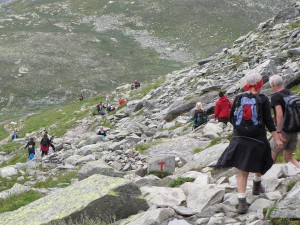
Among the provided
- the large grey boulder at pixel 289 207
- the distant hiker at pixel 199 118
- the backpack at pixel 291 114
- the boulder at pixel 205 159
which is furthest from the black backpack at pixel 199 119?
the large grey boulder at pixel 289 207

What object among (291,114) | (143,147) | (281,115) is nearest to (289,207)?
(281,115)

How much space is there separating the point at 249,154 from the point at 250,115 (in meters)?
0.73

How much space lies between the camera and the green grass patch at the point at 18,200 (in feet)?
46.3

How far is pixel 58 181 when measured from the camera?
17562mm

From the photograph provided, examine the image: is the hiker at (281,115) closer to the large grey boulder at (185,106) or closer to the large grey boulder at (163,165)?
the large grey boulder at (163,165)

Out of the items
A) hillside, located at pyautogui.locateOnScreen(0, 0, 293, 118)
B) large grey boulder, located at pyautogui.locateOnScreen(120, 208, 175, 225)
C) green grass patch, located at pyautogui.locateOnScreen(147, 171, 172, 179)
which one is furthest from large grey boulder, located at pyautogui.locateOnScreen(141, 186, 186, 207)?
hillside, located at pyautogui.locateOnScreen(0, 0, 293, 118)

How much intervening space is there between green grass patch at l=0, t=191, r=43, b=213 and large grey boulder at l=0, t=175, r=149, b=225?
13.1 ft

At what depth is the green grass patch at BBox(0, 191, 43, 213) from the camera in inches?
556

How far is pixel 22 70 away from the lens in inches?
2953

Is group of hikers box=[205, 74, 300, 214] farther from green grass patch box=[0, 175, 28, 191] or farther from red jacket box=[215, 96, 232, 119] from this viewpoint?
green grass patch box=[0, 175, 28, 191]

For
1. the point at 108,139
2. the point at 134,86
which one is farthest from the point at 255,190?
the point at 134,86

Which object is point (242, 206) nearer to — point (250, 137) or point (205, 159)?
point (250, 137)

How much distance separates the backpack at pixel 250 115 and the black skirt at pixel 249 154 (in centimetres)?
15

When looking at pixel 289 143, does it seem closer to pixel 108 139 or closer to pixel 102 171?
pixel 102 171
